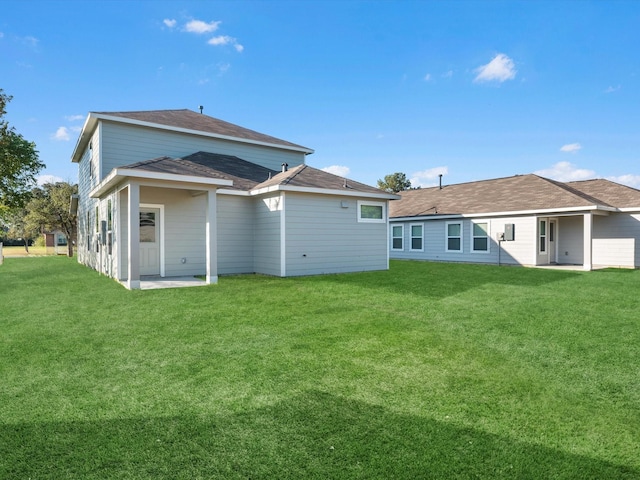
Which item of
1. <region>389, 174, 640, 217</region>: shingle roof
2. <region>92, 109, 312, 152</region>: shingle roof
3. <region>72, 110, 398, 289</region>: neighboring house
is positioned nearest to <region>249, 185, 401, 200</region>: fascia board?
<region>72, 110, 398, 289</region>: neighboring house

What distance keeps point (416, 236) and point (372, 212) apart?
23.5 ft

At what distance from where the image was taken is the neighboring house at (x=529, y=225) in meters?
14.8

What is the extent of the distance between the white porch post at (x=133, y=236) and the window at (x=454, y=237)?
45.8 feet

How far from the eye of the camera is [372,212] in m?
12.7

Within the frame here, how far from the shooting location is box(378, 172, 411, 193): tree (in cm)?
4891

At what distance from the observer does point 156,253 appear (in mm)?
10539

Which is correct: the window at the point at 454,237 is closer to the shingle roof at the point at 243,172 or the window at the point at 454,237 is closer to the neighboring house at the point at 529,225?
the neighboring house at the point at 529,225

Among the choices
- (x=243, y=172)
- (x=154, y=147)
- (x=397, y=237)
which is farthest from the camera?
(x=397, y=237)

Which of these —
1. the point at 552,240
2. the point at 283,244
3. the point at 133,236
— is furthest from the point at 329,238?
the point at 552,240

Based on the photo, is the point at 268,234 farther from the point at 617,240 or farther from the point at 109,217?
the point at 617,240

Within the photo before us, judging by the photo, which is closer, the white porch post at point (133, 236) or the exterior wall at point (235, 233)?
the white porch post at point (133, 236)

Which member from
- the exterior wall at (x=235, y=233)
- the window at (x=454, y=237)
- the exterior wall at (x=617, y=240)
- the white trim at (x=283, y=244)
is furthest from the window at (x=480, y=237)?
the exterior wall at (x=235, y=233)

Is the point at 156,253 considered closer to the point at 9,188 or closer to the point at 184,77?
the point at 184,77

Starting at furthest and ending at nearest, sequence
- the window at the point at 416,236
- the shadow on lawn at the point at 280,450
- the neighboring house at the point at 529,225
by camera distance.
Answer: the window at the point at 416,236 → the neighboring house at the point at 529,225 → the shadow on lawn at the point at 280,450
